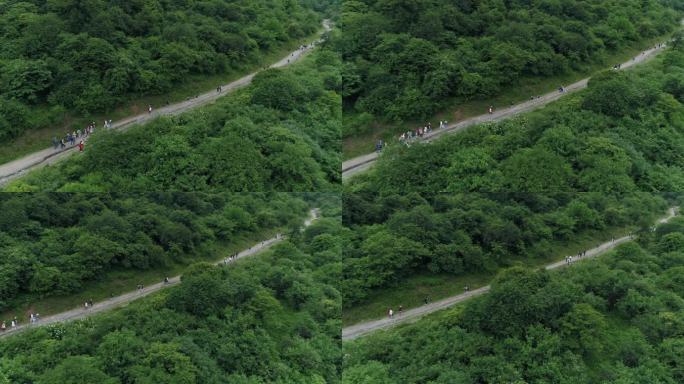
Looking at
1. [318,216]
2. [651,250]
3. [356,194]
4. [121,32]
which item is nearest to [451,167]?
[356,194]

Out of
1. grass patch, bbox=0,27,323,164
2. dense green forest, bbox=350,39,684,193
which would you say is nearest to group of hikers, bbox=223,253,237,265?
dense green forest, bbox=350,39,684,193

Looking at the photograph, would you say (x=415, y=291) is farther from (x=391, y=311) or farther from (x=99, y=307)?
(x=99, y=307)

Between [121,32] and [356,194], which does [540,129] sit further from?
[121,32]

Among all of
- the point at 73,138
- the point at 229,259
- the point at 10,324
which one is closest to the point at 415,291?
the point at 229,259

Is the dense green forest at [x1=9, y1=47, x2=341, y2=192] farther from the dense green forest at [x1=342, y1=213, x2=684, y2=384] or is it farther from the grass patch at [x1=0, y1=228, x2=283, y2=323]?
the dense green forest at [x1=342, y1=213, x2=684, y2=384]

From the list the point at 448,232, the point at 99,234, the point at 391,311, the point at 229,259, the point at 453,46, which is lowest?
the point at 229,259

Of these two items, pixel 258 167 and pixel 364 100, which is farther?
pixel 364 100
